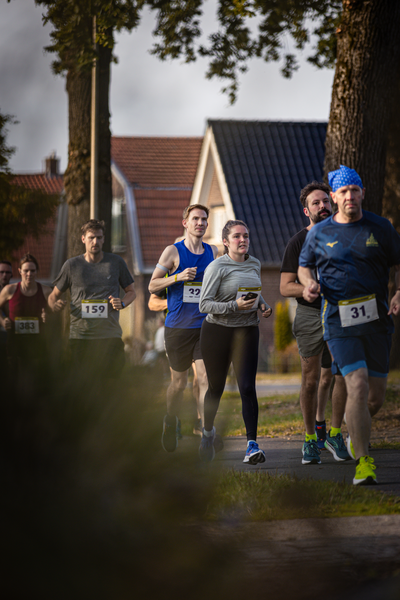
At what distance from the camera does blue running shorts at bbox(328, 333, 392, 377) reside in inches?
205

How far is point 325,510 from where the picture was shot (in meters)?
4.13

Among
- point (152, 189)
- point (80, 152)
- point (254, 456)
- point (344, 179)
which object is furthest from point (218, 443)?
point (152, 189)

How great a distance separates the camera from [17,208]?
23516 millimetres

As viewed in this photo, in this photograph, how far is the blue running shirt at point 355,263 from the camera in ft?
17.1

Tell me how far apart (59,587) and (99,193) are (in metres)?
9.90

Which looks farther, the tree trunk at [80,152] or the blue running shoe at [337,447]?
the tree trunk at [80,152]

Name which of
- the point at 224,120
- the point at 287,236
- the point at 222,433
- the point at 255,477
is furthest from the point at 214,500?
the point at 224,120

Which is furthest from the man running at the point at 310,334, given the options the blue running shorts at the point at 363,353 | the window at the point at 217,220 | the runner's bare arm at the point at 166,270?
the window at the point at 217,220

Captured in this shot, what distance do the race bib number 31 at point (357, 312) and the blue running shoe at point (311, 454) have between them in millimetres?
1460

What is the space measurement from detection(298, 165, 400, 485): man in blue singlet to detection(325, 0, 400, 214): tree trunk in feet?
13.7

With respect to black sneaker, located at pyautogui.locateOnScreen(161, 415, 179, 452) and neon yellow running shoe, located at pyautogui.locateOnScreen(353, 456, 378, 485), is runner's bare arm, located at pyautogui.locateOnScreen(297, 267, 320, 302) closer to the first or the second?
neon yellow running shoe, located at pyautogui.locateOnScreen(353, 456, 378, 485)

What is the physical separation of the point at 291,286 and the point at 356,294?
100 cm

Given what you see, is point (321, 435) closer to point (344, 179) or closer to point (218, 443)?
point (344, 179)

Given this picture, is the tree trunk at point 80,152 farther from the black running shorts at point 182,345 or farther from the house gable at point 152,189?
the house gable at point 152,189
